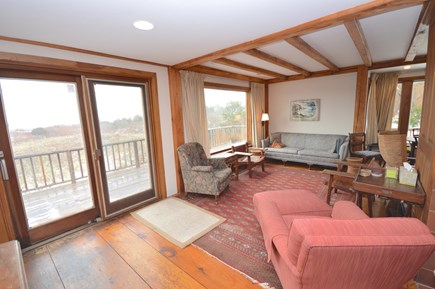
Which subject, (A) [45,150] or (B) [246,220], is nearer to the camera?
(A) [45,150]

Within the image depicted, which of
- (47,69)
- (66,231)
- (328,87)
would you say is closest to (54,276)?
(66,231)

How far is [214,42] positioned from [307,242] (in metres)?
2.25

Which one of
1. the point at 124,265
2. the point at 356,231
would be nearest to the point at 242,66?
the point at 356,231

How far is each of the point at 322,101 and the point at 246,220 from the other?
4108mm

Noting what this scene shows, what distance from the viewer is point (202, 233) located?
237cm

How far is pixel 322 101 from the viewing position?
17.0 ft

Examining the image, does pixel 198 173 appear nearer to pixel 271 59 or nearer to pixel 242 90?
pixel 271 59

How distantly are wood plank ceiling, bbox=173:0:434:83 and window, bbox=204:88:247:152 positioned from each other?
2.41ft

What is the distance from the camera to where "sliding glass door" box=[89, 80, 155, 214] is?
2.78 metres

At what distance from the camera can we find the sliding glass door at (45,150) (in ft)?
7.05

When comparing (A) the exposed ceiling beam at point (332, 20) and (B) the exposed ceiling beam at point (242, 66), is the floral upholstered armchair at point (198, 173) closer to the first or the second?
(B) the exposed ceiling beam at point (242, 66)

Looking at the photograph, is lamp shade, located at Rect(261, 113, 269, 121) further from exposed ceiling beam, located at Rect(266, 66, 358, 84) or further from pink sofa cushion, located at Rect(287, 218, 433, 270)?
pink sofa cushion, located at Rect(287, 218, 433, 270)

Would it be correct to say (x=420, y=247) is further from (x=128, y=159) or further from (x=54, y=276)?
(x=128, y=159)

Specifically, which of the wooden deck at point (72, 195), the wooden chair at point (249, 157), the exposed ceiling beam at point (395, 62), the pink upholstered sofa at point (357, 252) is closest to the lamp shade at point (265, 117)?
the wooden chair at point (249, 157)
